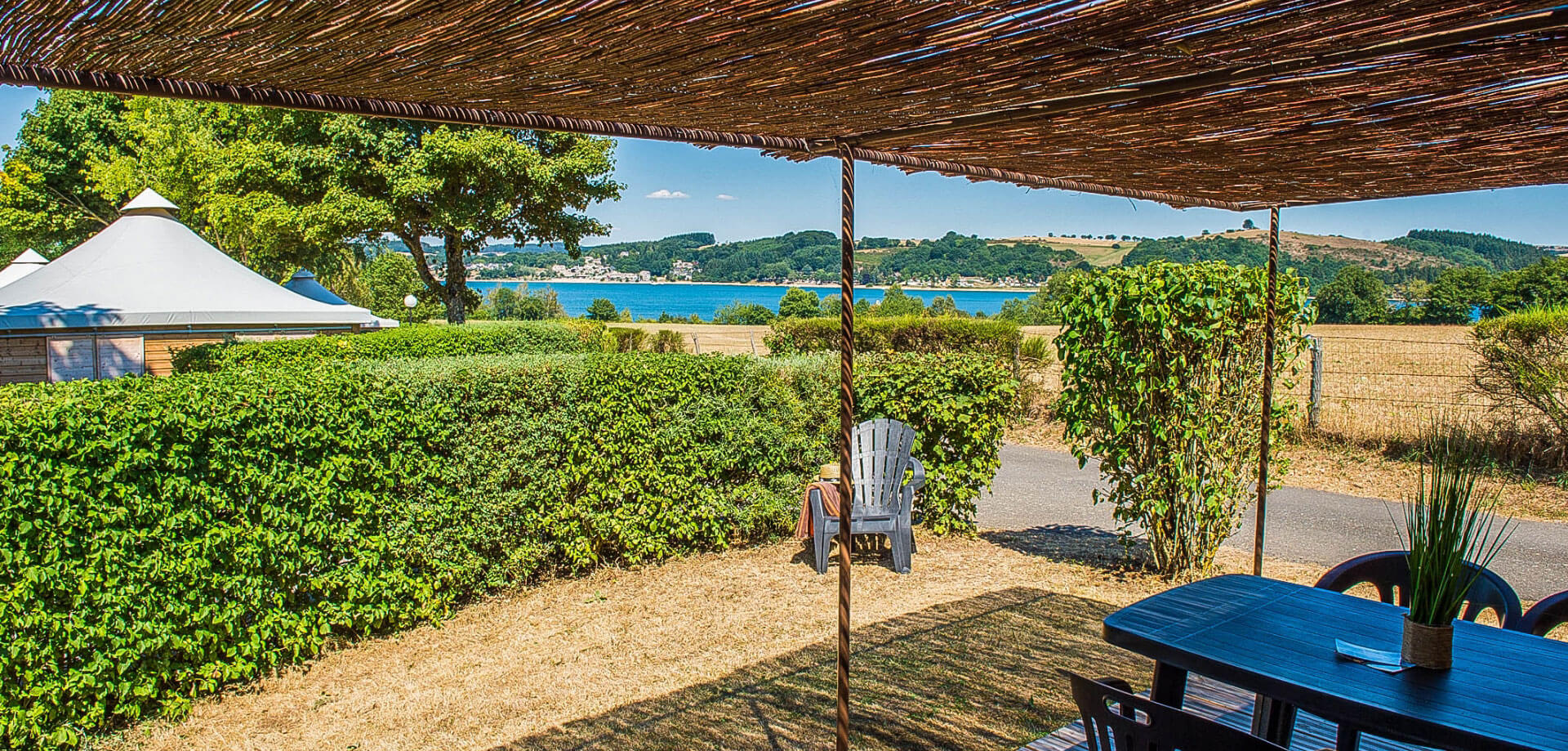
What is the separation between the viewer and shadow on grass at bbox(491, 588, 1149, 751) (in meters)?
3.80

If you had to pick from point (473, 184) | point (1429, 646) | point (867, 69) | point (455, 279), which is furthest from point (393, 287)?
point (1429, 646)

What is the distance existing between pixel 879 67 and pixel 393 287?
1938 inches

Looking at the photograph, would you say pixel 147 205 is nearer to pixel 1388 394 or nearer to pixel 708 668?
pixel 708 668

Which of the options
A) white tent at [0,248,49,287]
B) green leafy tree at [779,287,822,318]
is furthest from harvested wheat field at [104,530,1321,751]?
green leafy tree at [779,287,822,318]

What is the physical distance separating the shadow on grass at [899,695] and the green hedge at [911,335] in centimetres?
939

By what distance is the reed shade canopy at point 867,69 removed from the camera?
1809mm

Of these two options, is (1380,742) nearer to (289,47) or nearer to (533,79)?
(533,79)

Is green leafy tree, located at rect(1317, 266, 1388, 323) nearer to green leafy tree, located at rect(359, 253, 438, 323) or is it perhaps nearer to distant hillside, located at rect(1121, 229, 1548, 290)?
distant hillside, located at rect(1121, 229, 1548, 290)

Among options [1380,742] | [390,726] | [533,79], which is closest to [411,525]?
[390,726]

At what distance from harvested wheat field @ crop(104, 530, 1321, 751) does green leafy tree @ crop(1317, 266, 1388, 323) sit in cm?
2838

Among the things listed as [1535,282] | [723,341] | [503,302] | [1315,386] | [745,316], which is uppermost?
[1535,282]

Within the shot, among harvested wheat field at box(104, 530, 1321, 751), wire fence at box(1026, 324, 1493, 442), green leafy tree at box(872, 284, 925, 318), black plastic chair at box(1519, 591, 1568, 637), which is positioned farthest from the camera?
green leafy tree at box(872, 284, 925, 318)

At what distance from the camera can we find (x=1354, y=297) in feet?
102

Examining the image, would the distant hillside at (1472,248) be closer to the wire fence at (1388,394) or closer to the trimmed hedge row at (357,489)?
the wire fence at (1388,394)
